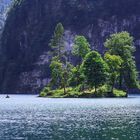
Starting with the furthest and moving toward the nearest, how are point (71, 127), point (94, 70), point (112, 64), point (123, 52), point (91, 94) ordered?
point (123, 52) < point (112, 64) < point (94, 70) < point (91, 94) < point (71, 127)

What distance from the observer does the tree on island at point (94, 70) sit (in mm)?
166750

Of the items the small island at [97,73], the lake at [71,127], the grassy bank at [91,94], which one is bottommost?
the lake at [71,127]

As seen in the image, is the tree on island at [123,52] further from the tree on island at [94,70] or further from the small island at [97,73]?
the tree on island at [94,70]

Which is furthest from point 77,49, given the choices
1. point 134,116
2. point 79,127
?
point 79,127

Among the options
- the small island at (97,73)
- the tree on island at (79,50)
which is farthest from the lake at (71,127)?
the tree on island at (79,50)

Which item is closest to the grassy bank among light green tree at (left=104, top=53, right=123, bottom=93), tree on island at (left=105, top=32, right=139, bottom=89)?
light green tree at (left=104, top=53, right=123, bottom=93)

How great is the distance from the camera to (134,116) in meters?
79.6

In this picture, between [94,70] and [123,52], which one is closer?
[94,70]

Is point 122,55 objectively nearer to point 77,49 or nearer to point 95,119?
point 77,49

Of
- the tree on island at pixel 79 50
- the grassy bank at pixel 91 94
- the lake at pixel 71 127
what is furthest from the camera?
the tree on island at pixel 79 50

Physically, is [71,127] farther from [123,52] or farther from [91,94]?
[123,52]

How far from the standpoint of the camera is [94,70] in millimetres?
168000

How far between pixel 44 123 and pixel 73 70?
111884 mm

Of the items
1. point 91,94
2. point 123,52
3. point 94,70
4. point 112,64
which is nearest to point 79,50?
point 123,52
